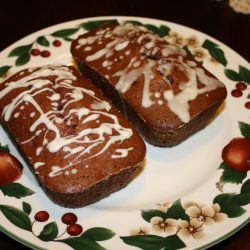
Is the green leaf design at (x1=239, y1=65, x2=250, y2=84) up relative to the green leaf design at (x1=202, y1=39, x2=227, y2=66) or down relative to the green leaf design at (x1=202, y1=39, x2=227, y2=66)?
down

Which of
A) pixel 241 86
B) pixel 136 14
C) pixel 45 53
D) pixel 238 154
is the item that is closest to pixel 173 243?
pixel 238 154

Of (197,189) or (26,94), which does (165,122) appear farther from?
(26,94)

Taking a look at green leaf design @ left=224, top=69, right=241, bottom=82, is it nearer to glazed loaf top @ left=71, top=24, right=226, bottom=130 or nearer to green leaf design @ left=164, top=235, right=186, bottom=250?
glazed loaf top @ left=71, top=24, right=226, bottom=130

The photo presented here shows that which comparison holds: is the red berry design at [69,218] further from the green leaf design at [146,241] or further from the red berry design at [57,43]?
the red berry design at [57,43]

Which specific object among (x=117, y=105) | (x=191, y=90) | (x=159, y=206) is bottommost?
(x=159, y=206)

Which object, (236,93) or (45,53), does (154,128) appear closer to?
(236,93)

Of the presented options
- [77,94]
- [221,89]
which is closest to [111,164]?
[77,94]

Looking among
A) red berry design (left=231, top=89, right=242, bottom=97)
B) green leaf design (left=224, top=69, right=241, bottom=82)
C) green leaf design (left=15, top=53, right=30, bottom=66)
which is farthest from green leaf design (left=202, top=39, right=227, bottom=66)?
green leaf design (left=15, top=53, right=30, bottom=66)
